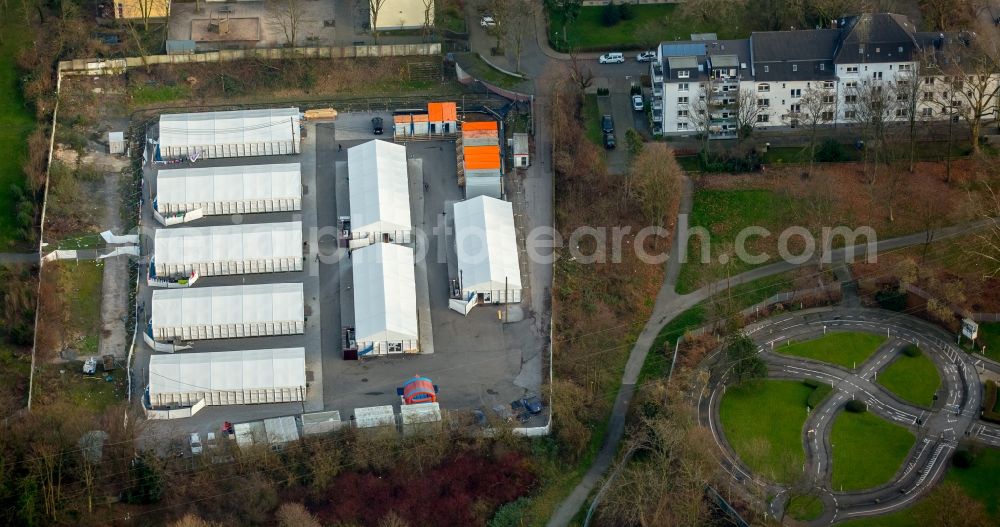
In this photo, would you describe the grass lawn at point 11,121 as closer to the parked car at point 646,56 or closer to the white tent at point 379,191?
the white tent at point 379,191

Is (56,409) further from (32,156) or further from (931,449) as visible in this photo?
(931,449)

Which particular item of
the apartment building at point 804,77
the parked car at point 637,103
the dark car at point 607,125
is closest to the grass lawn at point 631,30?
the parked car at point 637,103

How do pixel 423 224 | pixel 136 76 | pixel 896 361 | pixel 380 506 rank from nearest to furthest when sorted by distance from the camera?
1. pixel 380 506
2. pixel 896 361
3. pixel 423 224
4. pixel 136 76

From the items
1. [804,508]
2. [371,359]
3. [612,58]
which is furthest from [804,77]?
[371,359]

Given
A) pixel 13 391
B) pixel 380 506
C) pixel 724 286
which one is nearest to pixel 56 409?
pixel 13 391

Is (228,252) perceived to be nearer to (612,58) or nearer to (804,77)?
(612,58)

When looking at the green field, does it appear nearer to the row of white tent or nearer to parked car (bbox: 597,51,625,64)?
the row of white tent
